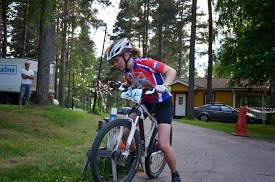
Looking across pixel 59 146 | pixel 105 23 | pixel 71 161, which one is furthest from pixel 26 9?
pixel 105 23

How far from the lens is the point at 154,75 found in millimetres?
4586

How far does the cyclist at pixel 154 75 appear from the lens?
14.3 feet

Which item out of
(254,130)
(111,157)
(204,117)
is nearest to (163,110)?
(111,157)

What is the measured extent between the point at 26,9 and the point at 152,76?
787cm

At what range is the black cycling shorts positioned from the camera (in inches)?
180

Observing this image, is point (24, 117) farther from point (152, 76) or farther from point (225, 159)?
point (152, 76)

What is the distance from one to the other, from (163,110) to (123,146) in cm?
76

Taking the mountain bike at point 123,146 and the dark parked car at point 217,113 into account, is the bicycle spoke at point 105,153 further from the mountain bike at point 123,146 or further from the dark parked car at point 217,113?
the dark parked car at point 217,113

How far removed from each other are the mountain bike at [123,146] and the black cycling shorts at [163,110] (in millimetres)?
106

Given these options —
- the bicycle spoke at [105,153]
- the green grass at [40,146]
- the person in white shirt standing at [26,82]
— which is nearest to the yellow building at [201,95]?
the person in white shirt standing at [26,82]

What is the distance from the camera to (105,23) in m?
31.8

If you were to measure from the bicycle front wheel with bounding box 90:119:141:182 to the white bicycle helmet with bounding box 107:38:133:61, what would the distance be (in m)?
0.83

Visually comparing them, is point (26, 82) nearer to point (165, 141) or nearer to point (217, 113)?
point (165, 141)

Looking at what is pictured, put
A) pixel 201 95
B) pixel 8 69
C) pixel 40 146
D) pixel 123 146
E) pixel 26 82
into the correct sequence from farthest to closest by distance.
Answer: pixel 201 95, pixel 8 69, pixel 26 82, pixel 40 146, pixel 123 146
